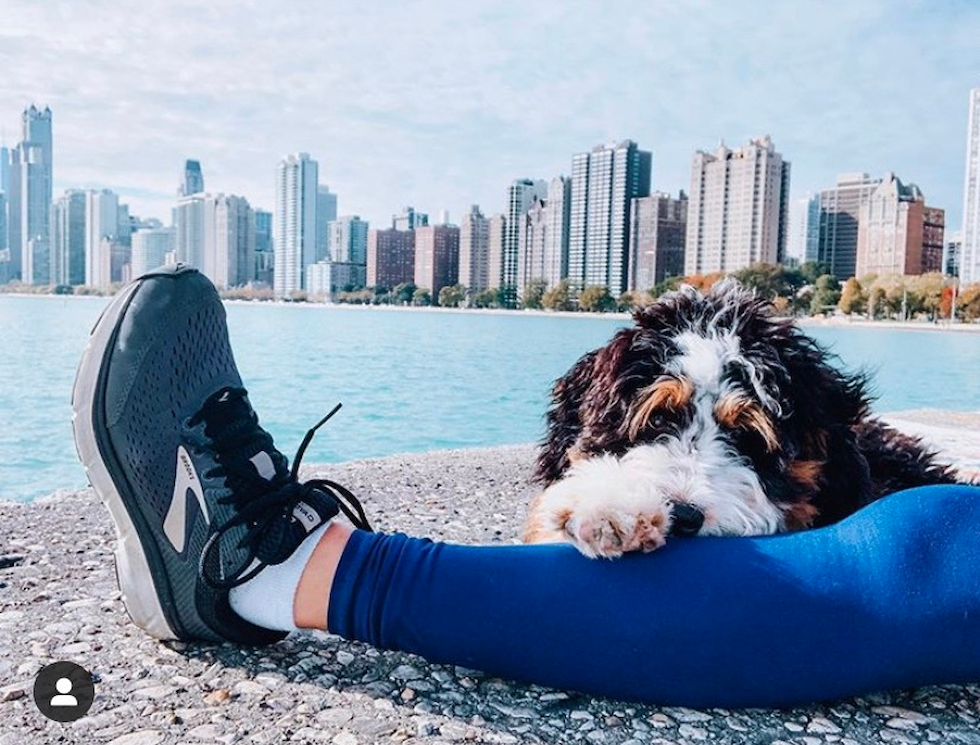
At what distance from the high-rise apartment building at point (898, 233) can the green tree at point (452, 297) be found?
36.5 m

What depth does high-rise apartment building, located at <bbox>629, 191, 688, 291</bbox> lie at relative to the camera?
7969cm

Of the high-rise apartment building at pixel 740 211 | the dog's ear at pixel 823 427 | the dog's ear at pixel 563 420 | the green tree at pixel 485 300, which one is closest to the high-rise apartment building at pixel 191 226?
the green tree at pixel 485 300

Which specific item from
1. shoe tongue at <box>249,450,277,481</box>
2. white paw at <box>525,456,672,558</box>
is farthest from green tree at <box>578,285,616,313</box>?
white paw at <box>525,456,672,558</box>

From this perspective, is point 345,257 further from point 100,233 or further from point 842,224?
point 842,224

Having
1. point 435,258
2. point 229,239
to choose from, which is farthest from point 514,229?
point 229,239

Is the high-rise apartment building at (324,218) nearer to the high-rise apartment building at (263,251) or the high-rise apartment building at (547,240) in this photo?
the high-rise apartment building at (263,251)

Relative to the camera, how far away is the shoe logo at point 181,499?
1933 mm

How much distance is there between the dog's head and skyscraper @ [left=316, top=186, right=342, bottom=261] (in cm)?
8663

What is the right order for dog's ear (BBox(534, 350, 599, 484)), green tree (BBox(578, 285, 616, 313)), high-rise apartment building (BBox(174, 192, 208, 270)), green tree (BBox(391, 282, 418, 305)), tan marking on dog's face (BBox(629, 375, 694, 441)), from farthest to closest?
green tree (BBox(391, 282, 418, 305)) < green tree (BBox(578, 285, 616, 313)) < high-rise apartment building (BBox(174, 192, 208, 270)) < dog's ear (BBox(534, 350, 599, 484)) < tan marking on dog's face (BBox(629, 375, 694, 441))

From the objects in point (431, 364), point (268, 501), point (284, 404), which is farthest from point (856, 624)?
point (431, 364)

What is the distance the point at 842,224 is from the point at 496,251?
122ft

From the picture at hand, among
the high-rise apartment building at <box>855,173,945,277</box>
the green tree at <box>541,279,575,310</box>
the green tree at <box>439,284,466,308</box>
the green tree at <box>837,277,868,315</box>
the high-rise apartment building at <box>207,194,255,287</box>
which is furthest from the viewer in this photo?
the green tree at <box>439,284,466,308</box>

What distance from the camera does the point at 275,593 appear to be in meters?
1.91

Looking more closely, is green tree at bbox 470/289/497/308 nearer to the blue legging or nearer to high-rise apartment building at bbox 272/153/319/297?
high-rise apartment building at bbox 272/153/319/297
